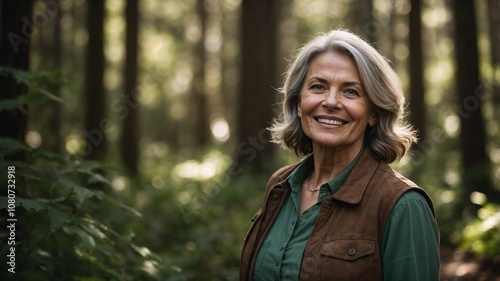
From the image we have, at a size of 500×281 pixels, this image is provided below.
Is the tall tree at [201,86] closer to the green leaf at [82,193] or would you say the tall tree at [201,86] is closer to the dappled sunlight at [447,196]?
the dappled sunlight at [447,196]

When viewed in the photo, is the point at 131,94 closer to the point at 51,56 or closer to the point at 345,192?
the point at 51,56

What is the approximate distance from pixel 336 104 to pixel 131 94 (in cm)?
1417

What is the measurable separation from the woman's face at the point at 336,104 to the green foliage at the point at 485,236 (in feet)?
17.1

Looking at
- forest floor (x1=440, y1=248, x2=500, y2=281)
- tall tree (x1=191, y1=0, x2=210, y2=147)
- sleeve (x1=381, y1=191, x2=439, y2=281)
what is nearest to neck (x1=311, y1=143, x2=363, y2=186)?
sleeve (x1=381, y1=191, x2=439, y2=281)

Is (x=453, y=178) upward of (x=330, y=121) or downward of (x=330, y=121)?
upward

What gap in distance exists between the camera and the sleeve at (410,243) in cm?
264

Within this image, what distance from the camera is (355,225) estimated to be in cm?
284

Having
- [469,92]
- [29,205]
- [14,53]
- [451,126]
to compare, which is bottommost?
[29,205]

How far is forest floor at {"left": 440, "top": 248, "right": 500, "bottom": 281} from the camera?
712cm

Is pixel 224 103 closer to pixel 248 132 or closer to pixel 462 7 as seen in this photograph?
pixel 248 132

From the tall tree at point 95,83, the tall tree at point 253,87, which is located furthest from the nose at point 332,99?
the tall tree at point 253,87

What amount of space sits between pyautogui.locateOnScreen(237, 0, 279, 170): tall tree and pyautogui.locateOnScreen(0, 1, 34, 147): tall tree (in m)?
9.64

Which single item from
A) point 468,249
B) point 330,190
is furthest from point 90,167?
point 468,249

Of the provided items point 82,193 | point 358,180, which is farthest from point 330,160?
point 82,193
